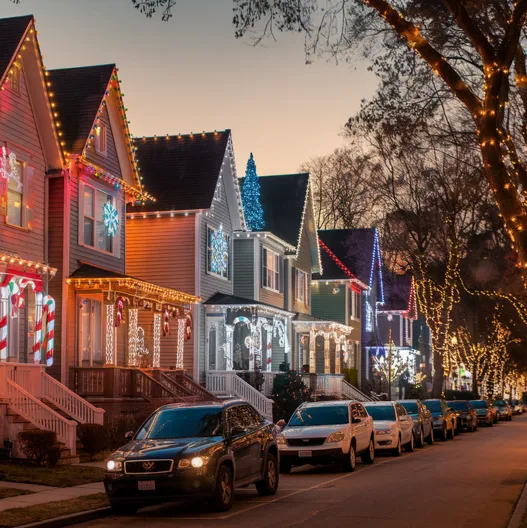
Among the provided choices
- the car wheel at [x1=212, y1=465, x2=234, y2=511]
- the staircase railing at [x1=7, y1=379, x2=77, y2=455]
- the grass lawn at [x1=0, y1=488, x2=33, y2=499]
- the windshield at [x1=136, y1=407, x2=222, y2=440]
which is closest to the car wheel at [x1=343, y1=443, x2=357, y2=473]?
the staircase railing at [x1=7, y1=379, x2=77, y2=455]

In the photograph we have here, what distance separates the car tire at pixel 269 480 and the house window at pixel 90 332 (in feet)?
37.9

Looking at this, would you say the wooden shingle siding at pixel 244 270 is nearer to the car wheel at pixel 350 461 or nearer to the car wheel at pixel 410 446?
the car wheel at pixel 410 446

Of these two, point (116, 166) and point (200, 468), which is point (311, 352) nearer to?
A: point (116, 166)

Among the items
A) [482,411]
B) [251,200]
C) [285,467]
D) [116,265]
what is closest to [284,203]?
[251,200]

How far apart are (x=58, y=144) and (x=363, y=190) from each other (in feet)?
143

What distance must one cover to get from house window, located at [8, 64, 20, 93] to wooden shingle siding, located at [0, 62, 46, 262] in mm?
163

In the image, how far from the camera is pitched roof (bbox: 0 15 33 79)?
24375mm

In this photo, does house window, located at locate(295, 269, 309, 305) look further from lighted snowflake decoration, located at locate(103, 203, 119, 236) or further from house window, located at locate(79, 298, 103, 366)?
house window, located at locate(79, 298, 103, 366)

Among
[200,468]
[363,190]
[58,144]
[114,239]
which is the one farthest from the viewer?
[363,190]

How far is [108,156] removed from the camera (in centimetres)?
3030

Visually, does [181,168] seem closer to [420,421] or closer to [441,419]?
[441,419]

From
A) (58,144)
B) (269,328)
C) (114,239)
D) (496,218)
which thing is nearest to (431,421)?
(269,328)

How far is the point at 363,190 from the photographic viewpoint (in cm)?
6838

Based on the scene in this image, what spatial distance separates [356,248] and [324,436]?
40.0 metres
